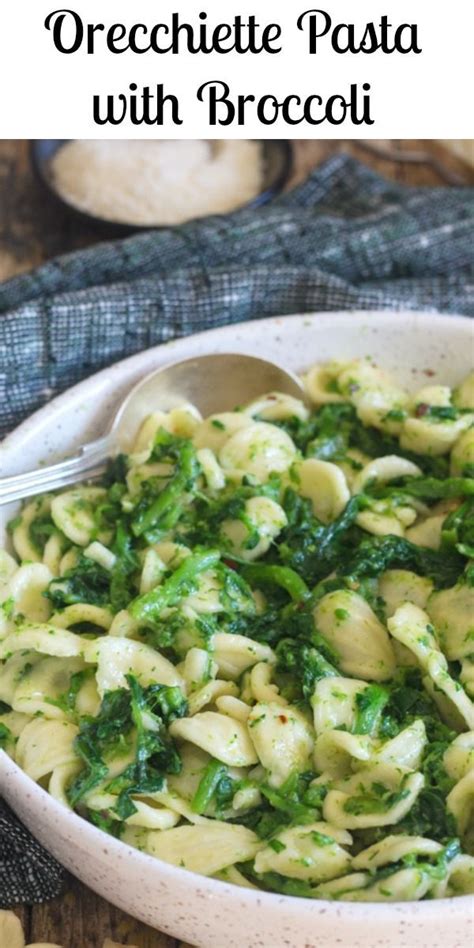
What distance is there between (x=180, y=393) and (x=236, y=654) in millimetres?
985

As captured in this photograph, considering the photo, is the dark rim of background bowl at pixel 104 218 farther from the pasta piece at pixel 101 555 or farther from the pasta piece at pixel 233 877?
the pasta piece at pixel 233 877

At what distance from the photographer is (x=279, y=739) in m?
2.51

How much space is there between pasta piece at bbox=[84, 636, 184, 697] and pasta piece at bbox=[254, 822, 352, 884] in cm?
48

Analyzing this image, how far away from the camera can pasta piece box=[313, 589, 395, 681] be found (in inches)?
108

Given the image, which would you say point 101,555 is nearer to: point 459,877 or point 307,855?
point 307,855

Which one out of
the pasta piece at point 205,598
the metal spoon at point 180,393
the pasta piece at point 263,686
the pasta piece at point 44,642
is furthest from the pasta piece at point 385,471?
the pasta piece at point 44,642

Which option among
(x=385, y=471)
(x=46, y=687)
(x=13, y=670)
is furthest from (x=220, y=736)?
(x=385, y=471)

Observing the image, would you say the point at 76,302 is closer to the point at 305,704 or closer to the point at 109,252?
the point at 109,252

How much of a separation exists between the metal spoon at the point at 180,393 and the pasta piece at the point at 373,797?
122 centimetres

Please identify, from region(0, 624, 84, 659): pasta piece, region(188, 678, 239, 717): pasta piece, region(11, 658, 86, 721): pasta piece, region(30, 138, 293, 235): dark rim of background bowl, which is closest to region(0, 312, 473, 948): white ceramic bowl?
region(11, 658, 86, 721): pasta piece

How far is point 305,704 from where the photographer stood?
263 cm

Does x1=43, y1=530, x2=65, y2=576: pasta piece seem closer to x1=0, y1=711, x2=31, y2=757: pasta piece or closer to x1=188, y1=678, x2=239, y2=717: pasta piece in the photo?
x1=0, y1=711, x2=31, y2=757: pasta piece

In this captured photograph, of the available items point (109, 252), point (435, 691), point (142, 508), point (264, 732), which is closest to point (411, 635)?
point (435, 691)
